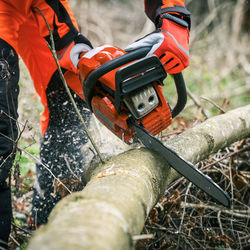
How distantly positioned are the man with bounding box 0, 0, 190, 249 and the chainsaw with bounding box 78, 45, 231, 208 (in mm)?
134

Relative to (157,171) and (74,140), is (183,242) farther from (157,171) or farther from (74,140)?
(74,140)

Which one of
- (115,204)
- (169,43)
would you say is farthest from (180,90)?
(115,204)

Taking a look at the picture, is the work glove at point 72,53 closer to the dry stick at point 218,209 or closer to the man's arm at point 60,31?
the man's arm at point 60,31

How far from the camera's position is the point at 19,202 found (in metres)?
2.62

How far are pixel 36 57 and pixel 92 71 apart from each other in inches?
41.8

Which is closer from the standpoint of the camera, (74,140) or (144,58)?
(144,58)

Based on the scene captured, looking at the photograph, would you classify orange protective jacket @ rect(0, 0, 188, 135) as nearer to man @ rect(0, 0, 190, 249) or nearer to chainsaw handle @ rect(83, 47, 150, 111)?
man @ rect(0, 0, 190, 249)

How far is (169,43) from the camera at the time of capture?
5.08ft

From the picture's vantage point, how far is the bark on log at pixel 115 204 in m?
0.69

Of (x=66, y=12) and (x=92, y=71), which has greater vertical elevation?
(x=66, y=12)

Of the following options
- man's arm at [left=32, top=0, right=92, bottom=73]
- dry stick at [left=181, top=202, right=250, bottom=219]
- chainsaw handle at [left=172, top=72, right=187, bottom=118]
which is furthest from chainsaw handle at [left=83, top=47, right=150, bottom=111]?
dry stick at [left=181, top=202, right=250, bottom=219]

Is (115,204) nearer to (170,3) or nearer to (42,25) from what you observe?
(170,3)

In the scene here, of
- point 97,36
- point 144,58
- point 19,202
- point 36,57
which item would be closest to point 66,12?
point 36,57

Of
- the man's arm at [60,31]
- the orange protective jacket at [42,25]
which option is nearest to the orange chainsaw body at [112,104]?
the man's arm at [60,31]
